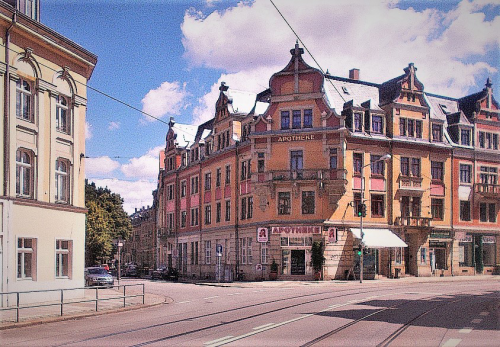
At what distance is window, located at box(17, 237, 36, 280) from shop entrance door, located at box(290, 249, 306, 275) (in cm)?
2480

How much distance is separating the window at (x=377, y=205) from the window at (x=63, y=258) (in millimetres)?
27507

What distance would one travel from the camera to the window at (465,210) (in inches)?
2041

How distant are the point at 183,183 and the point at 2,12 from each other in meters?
43.9

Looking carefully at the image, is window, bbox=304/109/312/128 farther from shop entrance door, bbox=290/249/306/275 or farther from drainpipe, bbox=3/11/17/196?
drainpipe, bbox=3/11/17/196

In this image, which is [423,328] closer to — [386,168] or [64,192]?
[64,192]

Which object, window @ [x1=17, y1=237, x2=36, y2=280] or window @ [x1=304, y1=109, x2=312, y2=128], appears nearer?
window @ [x1=17, y1=237, x2=36, y2=280]

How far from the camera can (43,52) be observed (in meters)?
24.6

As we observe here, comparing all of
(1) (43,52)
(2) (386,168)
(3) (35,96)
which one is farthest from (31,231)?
(2) (386,168)

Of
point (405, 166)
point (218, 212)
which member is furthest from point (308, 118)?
point (218, 212)

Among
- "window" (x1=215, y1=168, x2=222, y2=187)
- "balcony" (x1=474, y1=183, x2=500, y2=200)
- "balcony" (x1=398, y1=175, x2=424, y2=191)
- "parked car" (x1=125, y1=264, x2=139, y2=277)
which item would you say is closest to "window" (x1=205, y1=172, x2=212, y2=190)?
"window" (x1=215, y1=168, x2=222, y2=187)

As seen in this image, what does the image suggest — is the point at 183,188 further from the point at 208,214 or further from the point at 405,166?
the point at 405,166

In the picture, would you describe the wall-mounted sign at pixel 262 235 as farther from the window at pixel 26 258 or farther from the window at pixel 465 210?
the window at pixel 26 258

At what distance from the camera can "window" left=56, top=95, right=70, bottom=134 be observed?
2605 cm

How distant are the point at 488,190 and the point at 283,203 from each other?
19.0 metres
